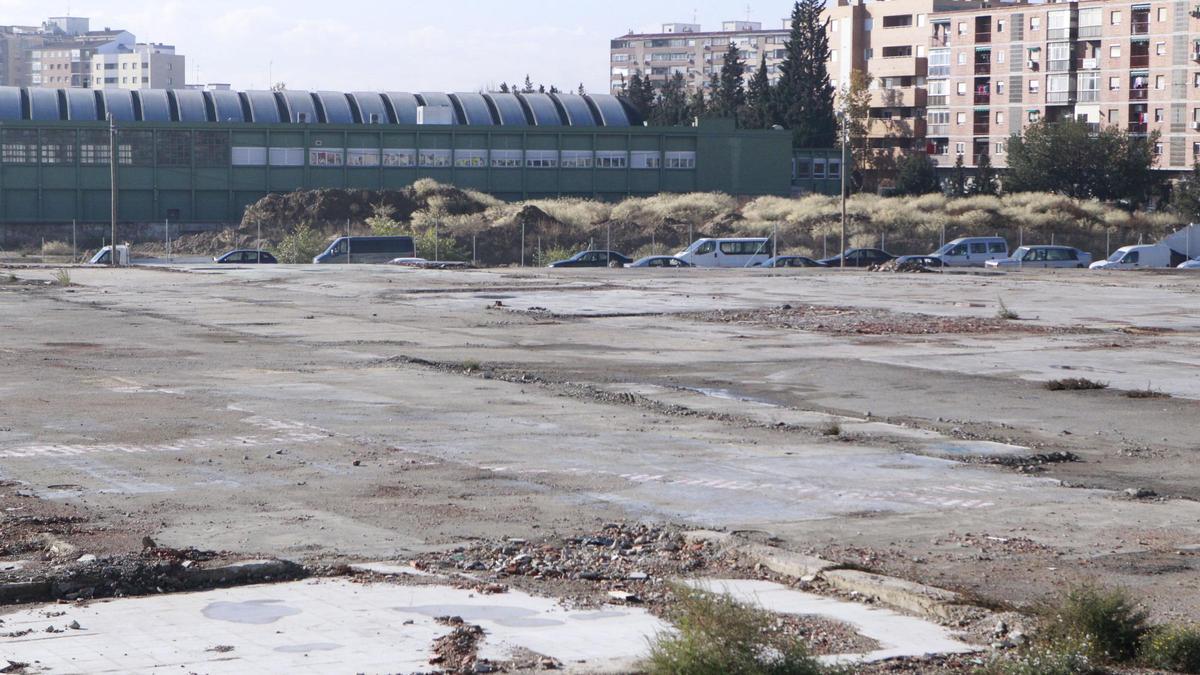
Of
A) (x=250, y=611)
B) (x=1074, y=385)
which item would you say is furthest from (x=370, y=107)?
(x=250, y=611)

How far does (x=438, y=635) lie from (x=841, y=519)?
503 centimetres

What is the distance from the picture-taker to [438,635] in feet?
30.6

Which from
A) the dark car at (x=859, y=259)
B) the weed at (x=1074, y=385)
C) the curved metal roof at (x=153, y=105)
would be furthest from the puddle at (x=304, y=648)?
the curved metal roof at (x=153, y=105)

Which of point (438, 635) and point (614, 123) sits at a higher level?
point (614, 123)

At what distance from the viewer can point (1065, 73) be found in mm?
116438

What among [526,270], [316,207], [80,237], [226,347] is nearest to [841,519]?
[226,347]

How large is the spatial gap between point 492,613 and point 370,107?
90312 millimetres

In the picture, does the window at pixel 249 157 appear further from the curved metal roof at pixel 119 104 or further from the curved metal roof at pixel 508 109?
the curved metal roof at pixel 508 109

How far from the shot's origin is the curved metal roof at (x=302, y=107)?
8931cm

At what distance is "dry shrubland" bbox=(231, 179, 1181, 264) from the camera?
8012 cm

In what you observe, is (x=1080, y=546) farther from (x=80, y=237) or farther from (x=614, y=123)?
(x=614, y=123)

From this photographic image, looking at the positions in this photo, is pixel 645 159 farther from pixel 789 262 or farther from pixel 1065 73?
pixel 1065 73

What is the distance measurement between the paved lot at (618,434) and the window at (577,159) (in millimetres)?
56663

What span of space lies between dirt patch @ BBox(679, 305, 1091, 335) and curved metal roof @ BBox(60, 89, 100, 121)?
196 ft
